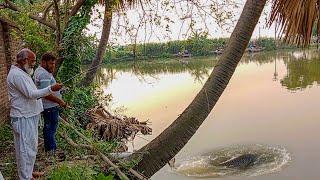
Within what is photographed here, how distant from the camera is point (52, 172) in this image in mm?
5945

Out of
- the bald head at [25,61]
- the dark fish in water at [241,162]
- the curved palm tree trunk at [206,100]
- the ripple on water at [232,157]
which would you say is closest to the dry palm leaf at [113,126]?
the ripple on water at [232,157]

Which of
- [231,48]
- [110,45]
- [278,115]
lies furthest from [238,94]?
[231,48]

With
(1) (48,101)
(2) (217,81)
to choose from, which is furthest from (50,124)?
(2) (217,81)

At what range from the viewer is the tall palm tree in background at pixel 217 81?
572cm

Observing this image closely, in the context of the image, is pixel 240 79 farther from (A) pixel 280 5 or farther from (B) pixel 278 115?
(A) pixel 280 5

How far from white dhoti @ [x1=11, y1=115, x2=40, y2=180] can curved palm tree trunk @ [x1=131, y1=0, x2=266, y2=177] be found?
69.3 inches

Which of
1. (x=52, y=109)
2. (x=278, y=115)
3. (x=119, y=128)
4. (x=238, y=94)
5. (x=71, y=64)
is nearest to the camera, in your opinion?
(x=52, y=109)

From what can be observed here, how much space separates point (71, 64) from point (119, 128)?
5.20 m

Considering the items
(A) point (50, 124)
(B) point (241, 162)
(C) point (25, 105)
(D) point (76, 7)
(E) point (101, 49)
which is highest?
(D) point (76, 7)

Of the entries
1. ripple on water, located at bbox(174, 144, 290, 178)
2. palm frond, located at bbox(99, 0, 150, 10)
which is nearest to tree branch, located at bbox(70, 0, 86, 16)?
palm frond, located at bbox(99, 0, 150, 10)

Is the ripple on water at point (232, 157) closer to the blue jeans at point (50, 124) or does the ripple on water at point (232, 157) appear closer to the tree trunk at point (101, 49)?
the tree trunk at point (101, 49)

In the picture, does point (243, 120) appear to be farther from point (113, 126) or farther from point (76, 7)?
point (76, 7)

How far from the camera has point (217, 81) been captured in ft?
21.2

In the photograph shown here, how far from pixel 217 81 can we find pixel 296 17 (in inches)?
53.8
